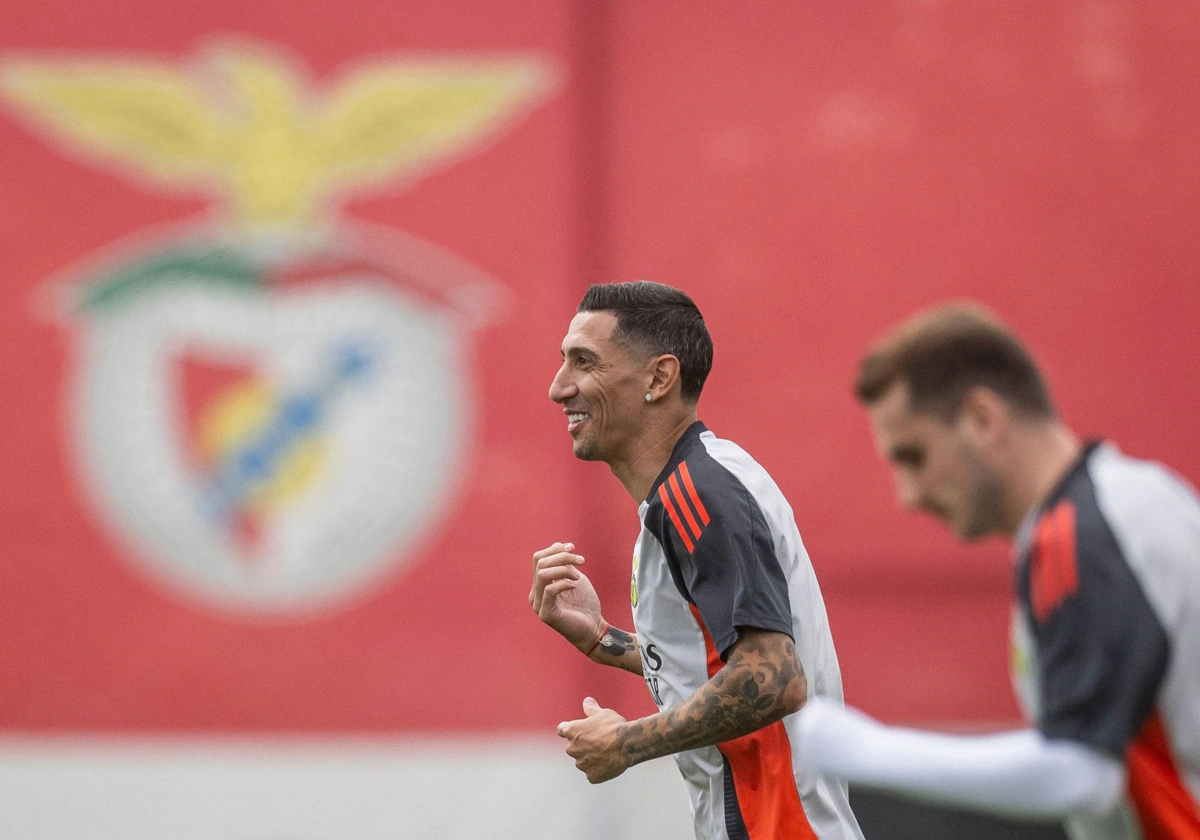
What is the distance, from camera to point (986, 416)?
156 centimetres

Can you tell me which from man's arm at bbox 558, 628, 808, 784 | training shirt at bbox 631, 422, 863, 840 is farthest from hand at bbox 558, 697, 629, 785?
training shirt at bbox 631, 422, 863, 840

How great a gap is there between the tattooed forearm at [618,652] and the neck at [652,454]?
1.30ft

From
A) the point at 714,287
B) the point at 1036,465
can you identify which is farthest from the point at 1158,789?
the point at 714,287

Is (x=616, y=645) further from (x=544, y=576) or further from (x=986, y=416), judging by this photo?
(x=986, y=416)

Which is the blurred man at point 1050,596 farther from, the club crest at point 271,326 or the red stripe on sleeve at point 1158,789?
the club crest at point 271,326

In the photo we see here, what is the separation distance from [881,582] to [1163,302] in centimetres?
193

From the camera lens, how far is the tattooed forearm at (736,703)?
6.76ft

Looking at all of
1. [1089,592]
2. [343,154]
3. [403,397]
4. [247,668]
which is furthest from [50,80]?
[1089,592]

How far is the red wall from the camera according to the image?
593 cm

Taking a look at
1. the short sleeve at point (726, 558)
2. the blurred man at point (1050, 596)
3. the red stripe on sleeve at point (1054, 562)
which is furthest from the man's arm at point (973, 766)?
the short sleeve at point (726, 558)

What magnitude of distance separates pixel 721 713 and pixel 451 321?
4.28 metres

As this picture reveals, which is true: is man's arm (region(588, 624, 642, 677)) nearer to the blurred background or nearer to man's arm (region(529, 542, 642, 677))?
man's arm (region(529, 542, 642, 677))

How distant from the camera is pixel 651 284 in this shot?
265 centimetres

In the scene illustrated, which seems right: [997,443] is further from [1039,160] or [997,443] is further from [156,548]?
[156,548]
